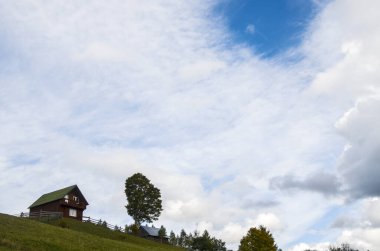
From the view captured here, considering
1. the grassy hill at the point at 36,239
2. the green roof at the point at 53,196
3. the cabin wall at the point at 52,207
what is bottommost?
the grassy hill at the point at 36,239

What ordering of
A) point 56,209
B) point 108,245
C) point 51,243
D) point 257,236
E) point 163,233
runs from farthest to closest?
point 163,233
point 56,209
point 257,236
point 108,245
point 51,243

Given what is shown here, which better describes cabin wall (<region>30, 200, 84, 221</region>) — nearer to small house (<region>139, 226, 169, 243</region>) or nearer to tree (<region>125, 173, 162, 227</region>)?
tree (<region>125, 173, 162, 227</region>)

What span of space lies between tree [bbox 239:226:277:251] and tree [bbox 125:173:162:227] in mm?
23079

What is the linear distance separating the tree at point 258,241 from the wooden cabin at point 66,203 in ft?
114

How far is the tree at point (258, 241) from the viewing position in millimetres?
76438

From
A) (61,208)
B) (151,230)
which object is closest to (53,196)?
(61,208)

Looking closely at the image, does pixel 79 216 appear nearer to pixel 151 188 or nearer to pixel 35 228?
pixel 151 188

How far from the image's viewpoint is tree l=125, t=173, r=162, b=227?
305 feet

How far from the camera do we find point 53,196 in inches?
3578

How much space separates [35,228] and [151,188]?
156 ft

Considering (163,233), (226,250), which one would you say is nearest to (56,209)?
(163,233)

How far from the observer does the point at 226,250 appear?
138750 mm

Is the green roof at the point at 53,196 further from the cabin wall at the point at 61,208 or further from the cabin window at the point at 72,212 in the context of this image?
the cabin window at the point at 72,212

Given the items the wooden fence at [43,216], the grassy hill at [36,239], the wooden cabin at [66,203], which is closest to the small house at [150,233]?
the wooden cabin at [66,203]
